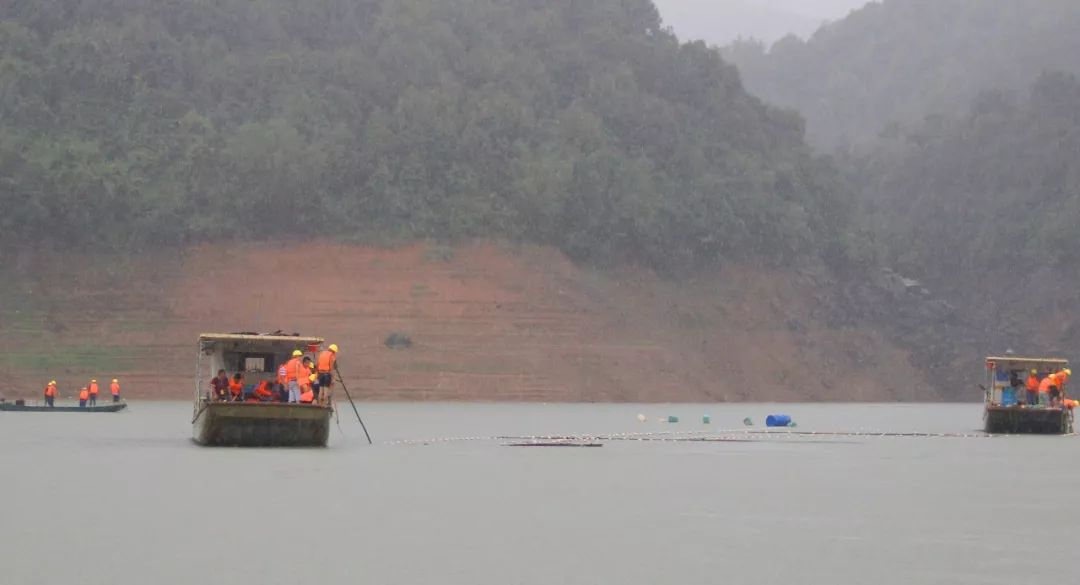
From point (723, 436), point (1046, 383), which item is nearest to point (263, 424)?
point (723, 436)

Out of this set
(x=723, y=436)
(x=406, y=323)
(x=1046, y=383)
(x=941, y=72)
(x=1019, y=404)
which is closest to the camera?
(x=723, y=436)

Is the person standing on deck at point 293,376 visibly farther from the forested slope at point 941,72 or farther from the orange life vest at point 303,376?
the forested slope at point 941,72

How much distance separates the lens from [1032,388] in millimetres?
57312

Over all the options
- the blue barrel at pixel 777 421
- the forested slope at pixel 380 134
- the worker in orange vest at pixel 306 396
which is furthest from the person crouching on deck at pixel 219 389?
the forested slope at pixel 380 134

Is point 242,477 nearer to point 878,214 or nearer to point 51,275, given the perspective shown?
point 51,275

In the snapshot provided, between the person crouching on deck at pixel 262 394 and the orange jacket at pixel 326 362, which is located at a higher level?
the orange jacket at pixel 326 362

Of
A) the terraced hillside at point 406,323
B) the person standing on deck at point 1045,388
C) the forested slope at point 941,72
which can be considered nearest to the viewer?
the person standing on deck at point 1045,388

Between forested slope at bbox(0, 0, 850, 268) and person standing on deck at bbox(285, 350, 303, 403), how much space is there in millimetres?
55928

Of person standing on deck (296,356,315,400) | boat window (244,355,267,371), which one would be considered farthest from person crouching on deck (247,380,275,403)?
boat window (244,355,267,371)

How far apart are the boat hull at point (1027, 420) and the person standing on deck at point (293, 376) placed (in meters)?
25.6

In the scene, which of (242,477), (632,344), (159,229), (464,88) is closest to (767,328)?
(632,344)

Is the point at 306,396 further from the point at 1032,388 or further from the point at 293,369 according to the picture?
the point at 1032,388

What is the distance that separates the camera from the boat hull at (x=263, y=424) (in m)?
41.7

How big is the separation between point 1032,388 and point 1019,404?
2.32 feet
